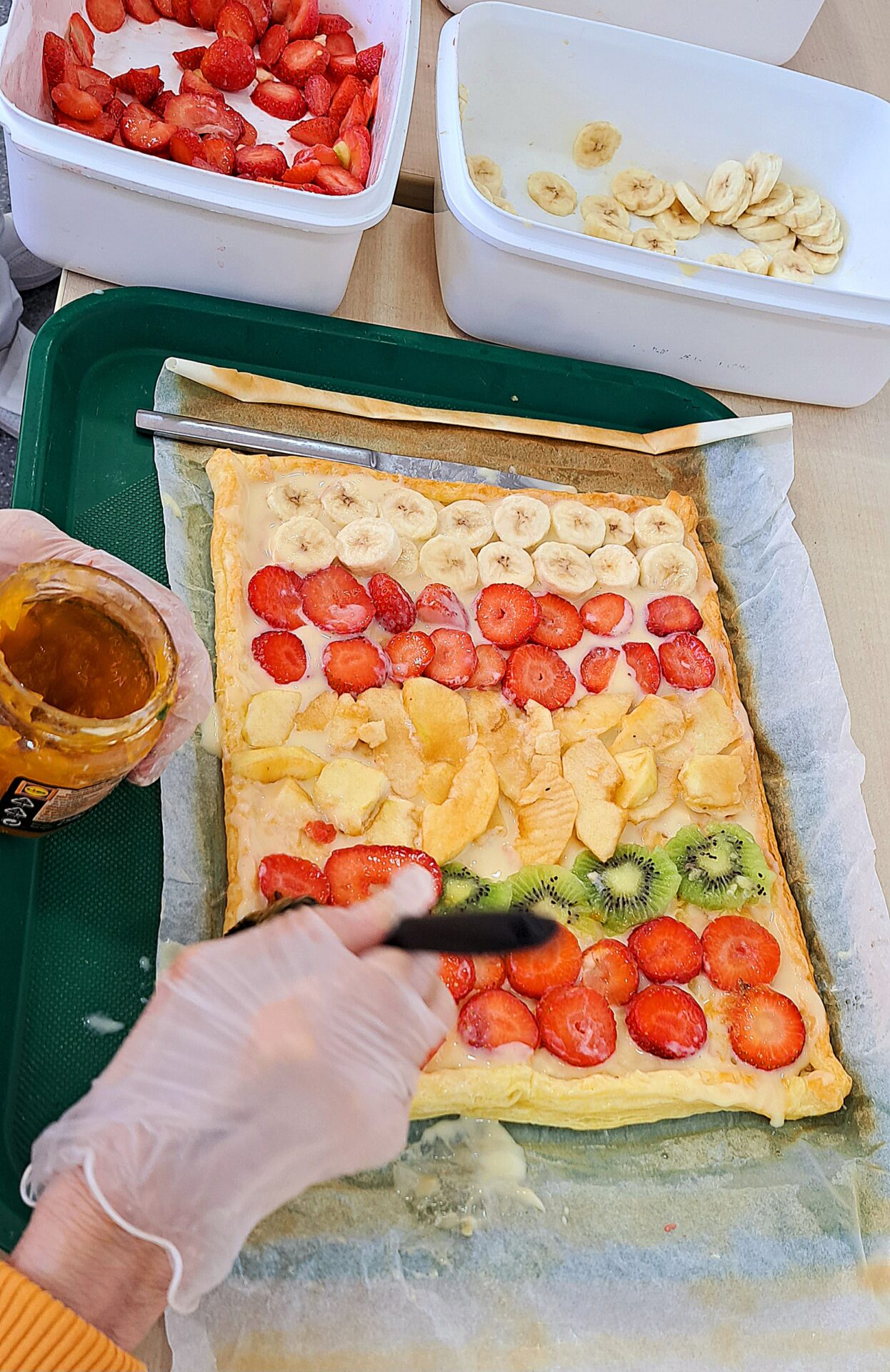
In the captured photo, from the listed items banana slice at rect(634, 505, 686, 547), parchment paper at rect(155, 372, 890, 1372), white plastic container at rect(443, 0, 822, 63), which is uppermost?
white plastic container at rect(443, 0, 822, 63)

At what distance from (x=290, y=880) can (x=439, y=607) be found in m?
0.48

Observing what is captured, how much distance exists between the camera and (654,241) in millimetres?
1954

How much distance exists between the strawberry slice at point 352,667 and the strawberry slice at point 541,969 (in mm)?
424

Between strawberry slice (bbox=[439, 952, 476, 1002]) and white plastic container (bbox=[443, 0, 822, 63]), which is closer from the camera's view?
strawberry slice (bbox=[439, 952, 476, 1002])

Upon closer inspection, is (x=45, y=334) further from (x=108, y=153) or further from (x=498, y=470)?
(x=498, y=470)

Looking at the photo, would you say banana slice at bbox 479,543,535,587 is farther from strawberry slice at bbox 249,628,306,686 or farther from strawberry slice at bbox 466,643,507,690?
strawberry slice at bbox 249,628,306,686

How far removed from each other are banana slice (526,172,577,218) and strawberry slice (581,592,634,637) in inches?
30.5

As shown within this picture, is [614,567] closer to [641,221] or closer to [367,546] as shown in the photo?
[367,546]

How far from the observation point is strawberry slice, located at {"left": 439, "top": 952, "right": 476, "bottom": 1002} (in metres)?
1.33

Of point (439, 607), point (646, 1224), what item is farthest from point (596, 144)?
point (646, 1224)

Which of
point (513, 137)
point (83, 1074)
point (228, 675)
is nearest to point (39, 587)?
point (228, 675)

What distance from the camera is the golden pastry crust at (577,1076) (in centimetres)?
129

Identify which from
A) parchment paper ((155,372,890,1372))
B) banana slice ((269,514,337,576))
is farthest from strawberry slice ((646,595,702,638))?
banana slice ((269,514,337,576))

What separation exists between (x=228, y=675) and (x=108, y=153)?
2.40ft
